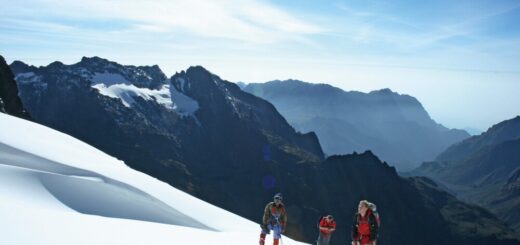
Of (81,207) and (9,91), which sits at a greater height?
(9,91)

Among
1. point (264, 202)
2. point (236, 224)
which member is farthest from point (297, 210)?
point (236, 224)

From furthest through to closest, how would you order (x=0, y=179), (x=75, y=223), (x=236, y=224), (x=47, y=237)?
(x=236, y=224)
(x=0, y=179)
(x=75, y=223)
(x=47, y=237)

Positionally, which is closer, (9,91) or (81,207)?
(81,207)

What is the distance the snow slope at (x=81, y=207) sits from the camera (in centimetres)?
1397

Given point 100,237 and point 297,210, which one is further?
point 297,210

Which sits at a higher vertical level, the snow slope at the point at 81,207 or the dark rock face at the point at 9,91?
the dark rock face at the point at 9,91

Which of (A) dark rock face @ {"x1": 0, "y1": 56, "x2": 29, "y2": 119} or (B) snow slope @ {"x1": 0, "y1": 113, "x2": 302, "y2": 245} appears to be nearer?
(B) snow slope @ {"x1": 0, "y1": 113, "x2": 302, "y2": 245}

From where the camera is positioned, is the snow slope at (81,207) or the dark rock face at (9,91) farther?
the dark rock face at (9,91)

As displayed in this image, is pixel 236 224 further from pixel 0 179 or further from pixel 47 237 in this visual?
pixel 47 237

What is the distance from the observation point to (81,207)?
19547mm

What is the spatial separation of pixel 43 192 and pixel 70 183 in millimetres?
2159

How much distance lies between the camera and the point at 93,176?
24.8m

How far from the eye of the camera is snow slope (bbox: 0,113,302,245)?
45.8 feet

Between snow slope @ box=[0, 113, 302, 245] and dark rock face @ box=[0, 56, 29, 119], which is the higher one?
dark rock face @ box=[0, 56, 29, 119]
